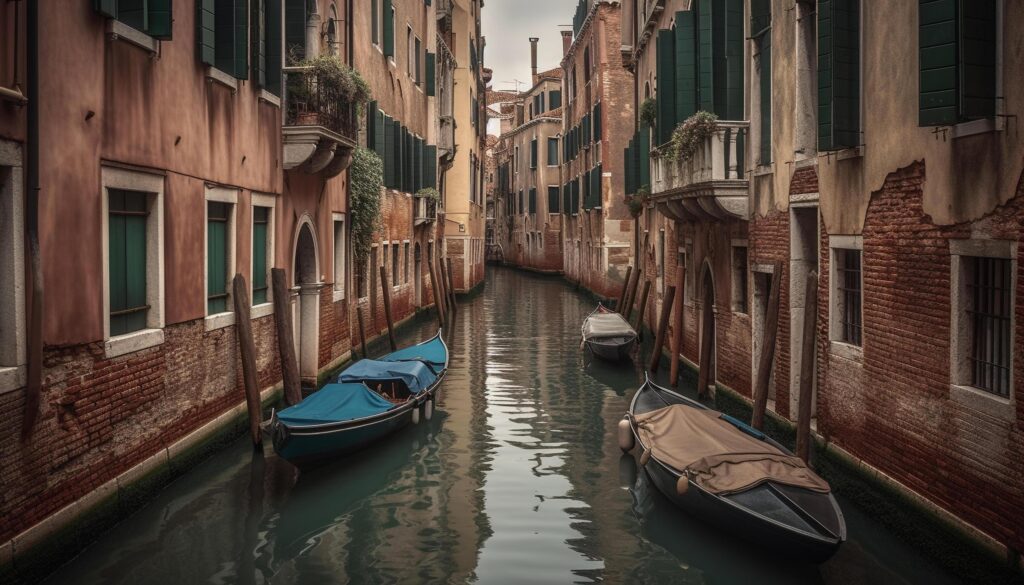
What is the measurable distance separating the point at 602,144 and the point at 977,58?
21.3m

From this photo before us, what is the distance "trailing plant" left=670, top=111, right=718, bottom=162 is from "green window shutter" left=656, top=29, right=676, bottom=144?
1.04m

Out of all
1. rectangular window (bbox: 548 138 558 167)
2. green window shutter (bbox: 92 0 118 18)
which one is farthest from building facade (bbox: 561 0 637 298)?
green window shutter (bbox: 92 0 118 18)

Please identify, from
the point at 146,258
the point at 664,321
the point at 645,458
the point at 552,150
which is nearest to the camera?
the point at 146,258

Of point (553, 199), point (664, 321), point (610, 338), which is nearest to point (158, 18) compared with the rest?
point (664, 321)

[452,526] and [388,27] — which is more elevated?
[388,27]

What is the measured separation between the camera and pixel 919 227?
6270mm

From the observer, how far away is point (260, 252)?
10258 millimetres

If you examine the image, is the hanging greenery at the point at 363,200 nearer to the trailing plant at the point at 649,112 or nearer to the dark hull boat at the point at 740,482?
Answer: the trailing plant at the point at 649,112

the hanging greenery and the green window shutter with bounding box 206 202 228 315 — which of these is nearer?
the green window shutter with bounding box 206 202 228 315

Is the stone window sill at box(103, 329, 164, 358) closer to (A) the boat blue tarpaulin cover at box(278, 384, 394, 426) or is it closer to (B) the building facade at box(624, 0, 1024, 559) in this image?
(A) the boat blue tarpaulin cover at box(278, 384, 394, 426)

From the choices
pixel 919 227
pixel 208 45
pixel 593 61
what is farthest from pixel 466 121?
pixel 919 227

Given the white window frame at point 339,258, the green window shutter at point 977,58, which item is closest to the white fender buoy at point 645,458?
the green window shutter at point 977,58

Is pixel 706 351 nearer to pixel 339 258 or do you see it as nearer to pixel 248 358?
pixel 339 258

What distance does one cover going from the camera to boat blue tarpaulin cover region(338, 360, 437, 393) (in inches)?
418
